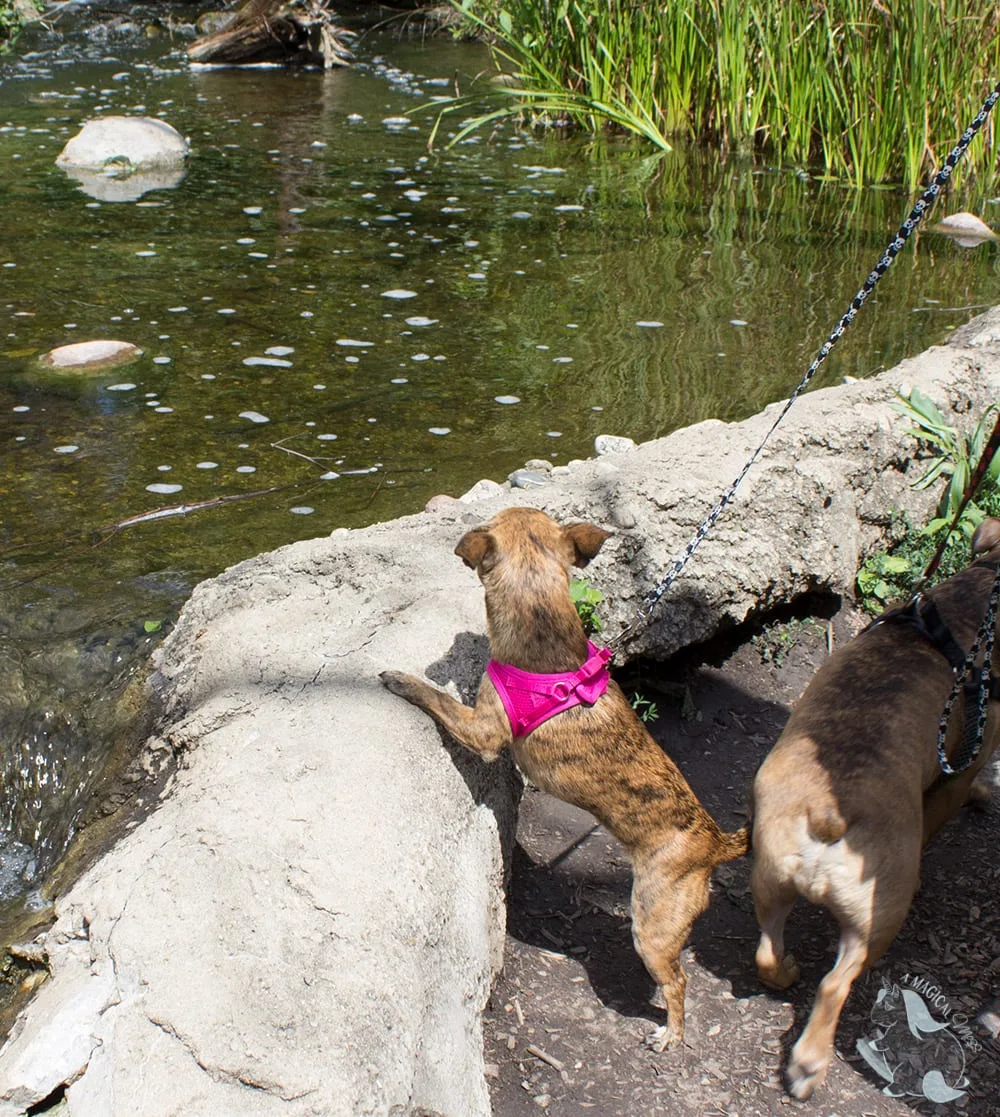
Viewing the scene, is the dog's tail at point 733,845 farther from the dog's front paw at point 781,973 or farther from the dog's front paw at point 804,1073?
the dog's front paw at point 804,1073

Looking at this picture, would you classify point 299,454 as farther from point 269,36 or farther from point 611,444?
point 269,36

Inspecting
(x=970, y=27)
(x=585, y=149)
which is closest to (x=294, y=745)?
(x=970, y=27)

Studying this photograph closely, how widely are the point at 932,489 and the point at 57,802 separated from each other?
4107 mm

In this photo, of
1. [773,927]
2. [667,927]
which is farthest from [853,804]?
[667,927]

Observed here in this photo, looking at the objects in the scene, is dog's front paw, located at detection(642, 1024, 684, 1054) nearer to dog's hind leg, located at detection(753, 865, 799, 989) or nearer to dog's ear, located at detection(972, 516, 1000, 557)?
dog's hind leg, located at detection(753, 865, 799, 989)

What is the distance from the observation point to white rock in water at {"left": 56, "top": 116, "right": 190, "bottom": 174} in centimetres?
1181

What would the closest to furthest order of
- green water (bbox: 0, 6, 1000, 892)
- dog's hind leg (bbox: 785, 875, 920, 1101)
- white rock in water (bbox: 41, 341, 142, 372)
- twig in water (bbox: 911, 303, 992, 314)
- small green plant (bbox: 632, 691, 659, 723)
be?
dog's hind leg (bbox: 785, 875, 920, 1101) → small green plant (bbox: 632, 691, 659, 723) → green water (bbox: 0, 6, 1000, 892) → white rock in water (bbox: 41, 341, 142, 372) → twig in water (bbox: 911, 303, 992, 314)

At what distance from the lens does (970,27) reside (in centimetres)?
1048

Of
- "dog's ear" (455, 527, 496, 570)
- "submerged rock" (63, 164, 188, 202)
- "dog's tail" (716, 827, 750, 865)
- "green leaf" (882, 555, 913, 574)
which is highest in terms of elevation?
"dog's ear" (455, 527, 496, 570)

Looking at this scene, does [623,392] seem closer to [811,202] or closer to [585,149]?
[811,202]

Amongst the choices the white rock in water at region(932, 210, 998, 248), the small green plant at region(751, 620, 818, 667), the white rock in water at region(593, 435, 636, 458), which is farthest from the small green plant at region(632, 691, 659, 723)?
the white rock in water at region(932, 210, 998, 248)

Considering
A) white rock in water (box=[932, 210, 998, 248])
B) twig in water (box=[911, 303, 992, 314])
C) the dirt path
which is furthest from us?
white rock in water (box=[932, 210, 998, 248])

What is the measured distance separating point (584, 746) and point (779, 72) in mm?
10311

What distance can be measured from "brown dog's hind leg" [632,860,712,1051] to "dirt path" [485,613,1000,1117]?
122 mm
